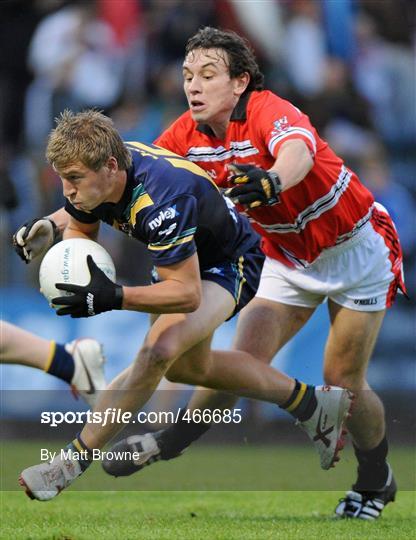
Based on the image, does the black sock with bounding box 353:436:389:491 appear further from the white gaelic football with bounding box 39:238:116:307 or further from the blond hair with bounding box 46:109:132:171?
the blond hair with bounding box 46:109:132:171

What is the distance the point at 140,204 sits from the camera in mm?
5457

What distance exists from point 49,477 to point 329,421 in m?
1.71

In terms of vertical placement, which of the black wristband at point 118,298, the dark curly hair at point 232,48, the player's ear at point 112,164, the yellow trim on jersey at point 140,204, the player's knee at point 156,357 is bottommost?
the player's knee at point 156,357

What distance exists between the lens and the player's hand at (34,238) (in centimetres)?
591

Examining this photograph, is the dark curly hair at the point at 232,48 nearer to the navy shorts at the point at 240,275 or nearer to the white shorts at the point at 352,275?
the navy shorts at the point at 240,275

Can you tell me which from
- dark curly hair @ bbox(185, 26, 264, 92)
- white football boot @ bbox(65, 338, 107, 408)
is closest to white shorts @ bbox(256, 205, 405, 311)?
dark curly hair @ bbox(185, 26, 264, 92)

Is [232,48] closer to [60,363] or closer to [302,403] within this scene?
[302,403]

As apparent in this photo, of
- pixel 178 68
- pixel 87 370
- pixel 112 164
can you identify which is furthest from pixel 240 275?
pixel 178 68

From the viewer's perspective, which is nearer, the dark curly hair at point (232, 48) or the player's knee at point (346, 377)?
the dark curly hair at point (232, 48)

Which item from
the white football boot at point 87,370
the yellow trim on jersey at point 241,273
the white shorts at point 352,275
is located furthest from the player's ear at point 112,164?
the white football boot at point 87,370

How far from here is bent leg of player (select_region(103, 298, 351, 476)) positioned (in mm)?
6352

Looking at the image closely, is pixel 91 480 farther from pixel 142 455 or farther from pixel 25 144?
pixel 25 144

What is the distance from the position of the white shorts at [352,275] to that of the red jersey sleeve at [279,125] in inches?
31.5

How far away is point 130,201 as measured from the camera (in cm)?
552
